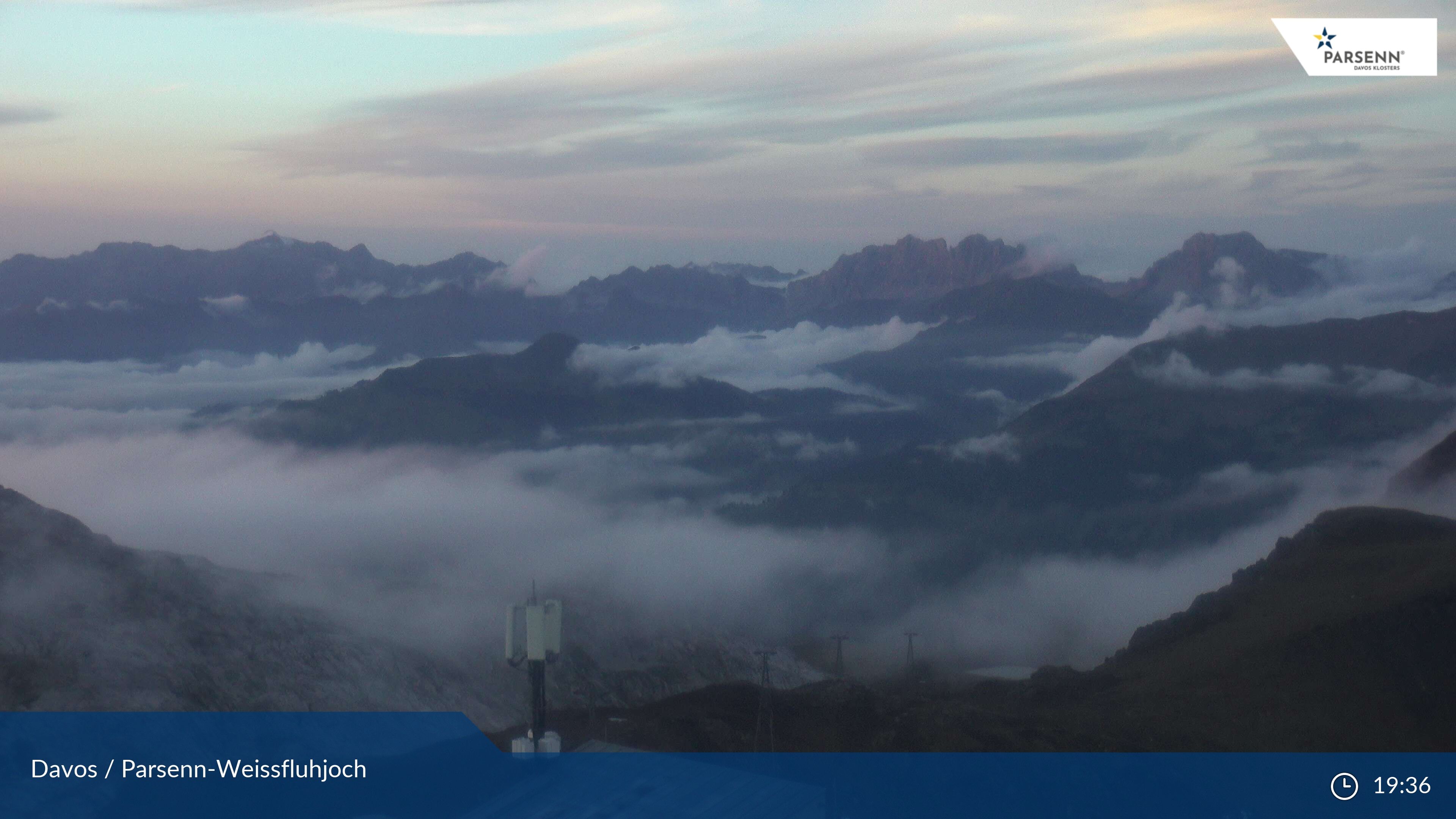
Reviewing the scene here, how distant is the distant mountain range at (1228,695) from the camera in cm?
6912

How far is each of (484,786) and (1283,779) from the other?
139ft

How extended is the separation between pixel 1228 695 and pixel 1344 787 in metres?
13.1

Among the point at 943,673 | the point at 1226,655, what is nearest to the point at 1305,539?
the point at 1226,655

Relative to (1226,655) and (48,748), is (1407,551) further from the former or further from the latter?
(48,748)

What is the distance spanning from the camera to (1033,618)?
175 meters
